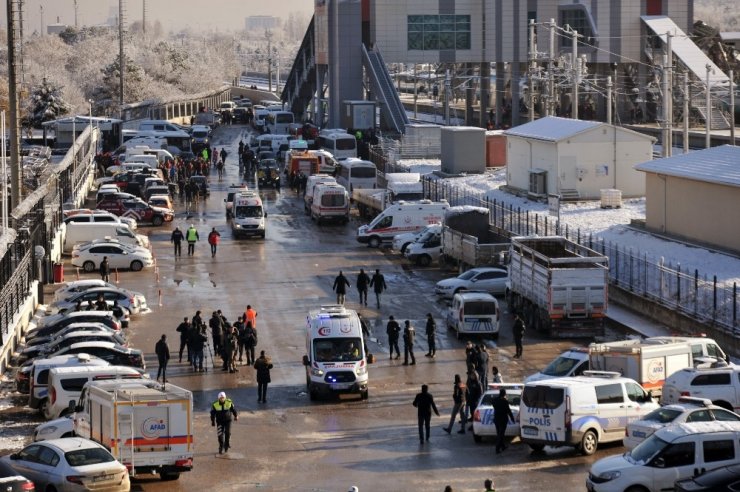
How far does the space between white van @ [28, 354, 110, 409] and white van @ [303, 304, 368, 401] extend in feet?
14.6

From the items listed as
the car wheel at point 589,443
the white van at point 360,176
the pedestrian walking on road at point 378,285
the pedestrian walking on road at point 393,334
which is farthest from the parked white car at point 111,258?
the car wheel at point 589,443

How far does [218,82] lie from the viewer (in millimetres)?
194375

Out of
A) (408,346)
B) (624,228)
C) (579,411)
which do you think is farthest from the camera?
(624,228)

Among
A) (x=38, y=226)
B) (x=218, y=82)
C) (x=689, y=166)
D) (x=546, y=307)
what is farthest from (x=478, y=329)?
(x=218, y=82)

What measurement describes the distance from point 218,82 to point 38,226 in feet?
486

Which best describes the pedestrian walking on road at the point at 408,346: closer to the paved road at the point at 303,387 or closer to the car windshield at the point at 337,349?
the paved road at the point at 303,387

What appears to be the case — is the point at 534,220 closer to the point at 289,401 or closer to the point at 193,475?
the point at 289,401

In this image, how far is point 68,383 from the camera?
100 feet

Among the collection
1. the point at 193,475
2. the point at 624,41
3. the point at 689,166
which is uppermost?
the point at 624,41

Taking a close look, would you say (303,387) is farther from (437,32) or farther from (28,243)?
(437,32)

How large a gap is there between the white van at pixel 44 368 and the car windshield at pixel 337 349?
455 cm

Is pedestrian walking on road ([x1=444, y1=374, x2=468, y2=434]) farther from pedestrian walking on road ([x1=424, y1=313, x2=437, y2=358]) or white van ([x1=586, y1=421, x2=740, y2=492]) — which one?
pedestrian walking on road ([x1=424, y1=313, x2=437, y2=358])

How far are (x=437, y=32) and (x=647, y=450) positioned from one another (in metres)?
82.3

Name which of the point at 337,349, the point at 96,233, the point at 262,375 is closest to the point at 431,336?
the point at 337,349
